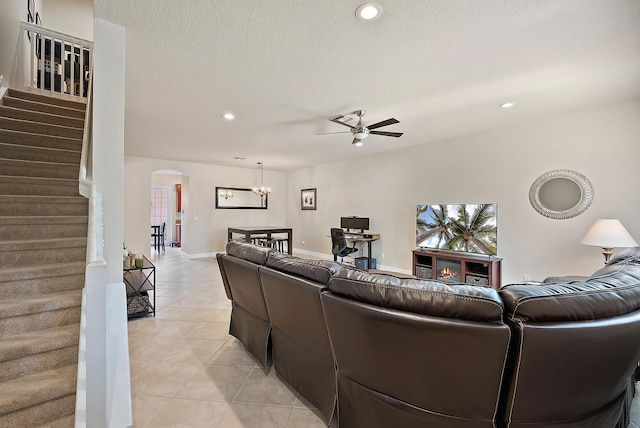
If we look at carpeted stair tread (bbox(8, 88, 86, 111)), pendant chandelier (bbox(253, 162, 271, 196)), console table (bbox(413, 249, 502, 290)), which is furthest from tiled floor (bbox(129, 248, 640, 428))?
pendant chandelier (bbox(253, 162, 271, 196))

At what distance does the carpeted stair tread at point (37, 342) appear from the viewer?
1.56 meters

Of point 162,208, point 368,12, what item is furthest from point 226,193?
point 368,12

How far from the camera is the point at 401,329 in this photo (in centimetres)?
122

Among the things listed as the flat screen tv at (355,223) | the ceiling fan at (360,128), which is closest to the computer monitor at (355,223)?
the flat screen tv at (355,223)

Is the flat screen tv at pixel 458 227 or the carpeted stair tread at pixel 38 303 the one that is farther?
the flat screen tv at pixel 458 227

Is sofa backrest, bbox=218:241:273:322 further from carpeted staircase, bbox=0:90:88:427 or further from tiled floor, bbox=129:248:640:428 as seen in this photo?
carpeted staircase, bbox=0:90:88:427

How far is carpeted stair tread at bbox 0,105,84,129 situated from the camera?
3171 mm

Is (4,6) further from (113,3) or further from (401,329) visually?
(401,329)

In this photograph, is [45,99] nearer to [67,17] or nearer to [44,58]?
[44,58]

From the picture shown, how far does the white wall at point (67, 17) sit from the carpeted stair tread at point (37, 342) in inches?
231

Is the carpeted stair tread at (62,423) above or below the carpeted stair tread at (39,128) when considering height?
below

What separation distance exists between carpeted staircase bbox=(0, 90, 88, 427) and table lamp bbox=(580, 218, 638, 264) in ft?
15.2

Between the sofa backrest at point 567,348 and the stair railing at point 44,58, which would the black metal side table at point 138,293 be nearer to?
the stair railing at point 44,58

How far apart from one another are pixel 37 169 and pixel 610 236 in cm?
598
